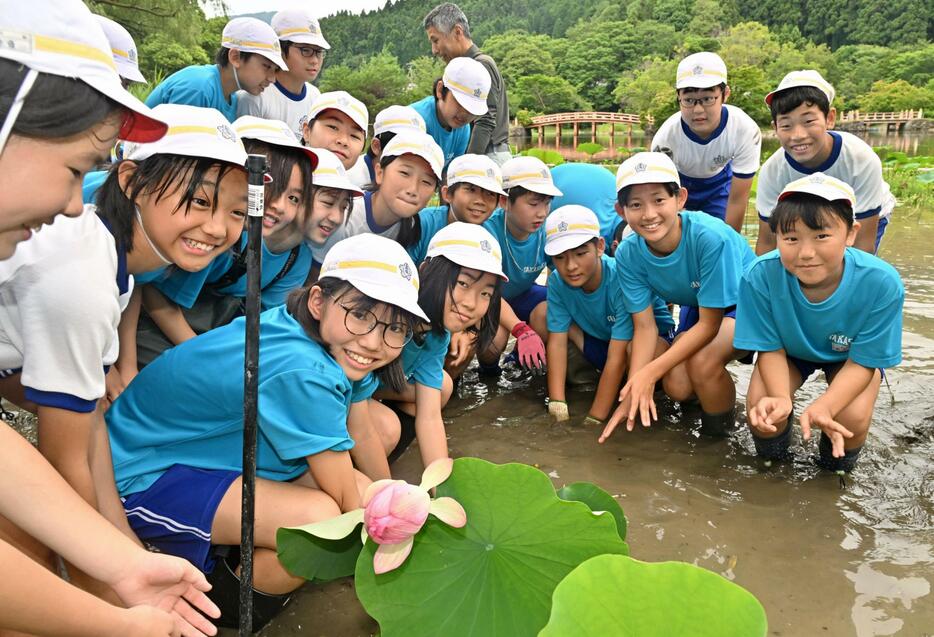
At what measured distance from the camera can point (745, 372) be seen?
3912mm

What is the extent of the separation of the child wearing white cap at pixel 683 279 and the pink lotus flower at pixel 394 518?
1616 millimetres

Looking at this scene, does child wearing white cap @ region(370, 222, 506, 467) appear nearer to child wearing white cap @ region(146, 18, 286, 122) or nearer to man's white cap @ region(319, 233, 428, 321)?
man's white cap @ region(319, 233, 428, 321)

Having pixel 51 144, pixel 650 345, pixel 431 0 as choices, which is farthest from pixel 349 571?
pixel 431 0

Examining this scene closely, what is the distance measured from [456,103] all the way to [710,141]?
157cm

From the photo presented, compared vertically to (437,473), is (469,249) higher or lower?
higher

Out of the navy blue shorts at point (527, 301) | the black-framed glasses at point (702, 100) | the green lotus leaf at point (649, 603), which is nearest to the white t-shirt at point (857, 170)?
the black-framed glasses at point (702, 100)

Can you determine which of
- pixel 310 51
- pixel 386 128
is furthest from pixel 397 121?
pixel 310 51

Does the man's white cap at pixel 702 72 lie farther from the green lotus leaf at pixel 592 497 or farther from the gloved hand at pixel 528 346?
the green lotus leaf at pixel 592 497

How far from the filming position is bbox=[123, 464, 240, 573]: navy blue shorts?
1844 mm

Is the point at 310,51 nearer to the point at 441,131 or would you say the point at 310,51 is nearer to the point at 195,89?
the point at 195,89

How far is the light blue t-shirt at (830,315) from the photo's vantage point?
2.63 metres

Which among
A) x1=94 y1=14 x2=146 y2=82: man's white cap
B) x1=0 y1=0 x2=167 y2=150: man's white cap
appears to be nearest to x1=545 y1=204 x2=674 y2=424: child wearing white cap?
x1=94 y1=14 x2=146 y2=82: man's white cap

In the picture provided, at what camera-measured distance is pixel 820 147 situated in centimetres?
347

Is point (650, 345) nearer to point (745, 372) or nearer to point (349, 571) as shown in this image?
point (745, 372)
